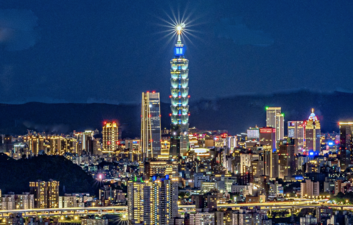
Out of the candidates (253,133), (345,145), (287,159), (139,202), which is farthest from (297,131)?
(139,202)

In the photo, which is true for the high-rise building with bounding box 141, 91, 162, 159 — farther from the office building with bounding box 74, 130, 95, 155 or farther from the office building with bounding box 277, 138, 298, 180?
the office building with bounding box 277, 138, 298, 180

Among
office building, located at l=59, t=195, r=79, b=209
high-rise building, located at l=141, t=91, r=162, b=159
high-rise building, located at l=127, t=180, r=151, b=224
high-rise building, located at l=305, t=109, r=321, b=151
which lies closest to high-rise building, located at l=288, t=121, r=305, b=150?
high-rise building, located at l=305, t=109, r=321, b=151

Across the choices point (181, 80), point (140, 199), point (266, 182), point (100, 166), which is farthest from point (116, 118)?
point (140, 199)

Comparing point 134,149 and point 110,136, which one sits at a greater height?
point 110,136

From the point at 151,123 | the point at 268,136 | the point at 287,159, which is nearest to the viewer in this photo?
the point at 287,159

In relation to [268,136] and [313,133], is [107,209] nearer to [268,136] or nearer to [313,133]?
[268,136]

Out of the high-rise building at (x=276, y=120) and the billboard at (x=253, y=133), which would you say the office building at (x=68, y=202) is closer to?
the billboard at (x=253, y=133)
